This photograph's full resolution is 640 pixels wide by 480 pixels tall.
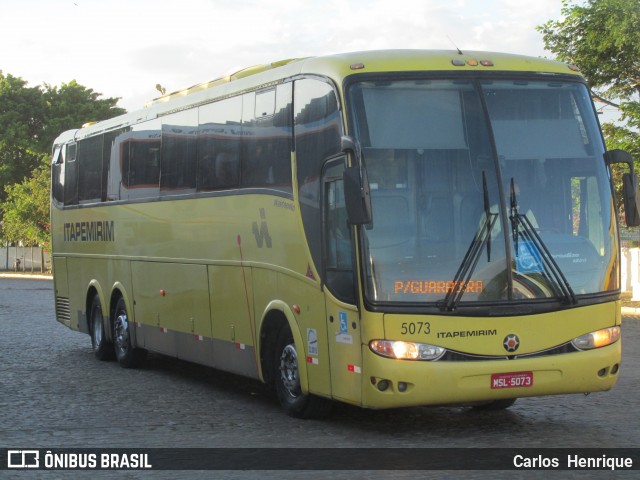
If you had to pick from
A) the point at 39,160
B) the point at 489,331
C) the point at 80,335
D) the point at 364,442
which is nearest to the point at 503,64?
the point at 489,331

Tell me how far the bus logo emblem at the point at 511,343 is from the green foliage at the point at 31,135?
63004mm

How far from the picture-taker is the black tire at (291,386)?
456 inches

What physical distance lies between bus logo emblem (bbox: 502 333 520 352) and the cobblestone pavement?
2.43ft

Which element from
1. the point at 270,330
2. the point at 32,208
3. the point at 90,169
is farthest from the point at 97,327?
the point at 32,208

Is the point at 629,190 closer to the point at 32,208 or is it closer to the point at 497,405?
the point at 497,405

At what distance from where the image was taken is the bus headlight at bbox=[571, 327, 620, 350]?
10594 mm

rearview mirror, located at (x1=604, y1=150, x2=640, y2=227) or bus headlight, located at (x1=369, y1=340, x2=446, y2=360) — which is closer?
bus headlight, located at (x1=369, y1=340, x2=446, y2=360)

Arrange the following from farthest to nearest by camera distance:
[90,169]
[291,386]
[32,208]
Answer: [32,208]
[90,169]
[291,386]

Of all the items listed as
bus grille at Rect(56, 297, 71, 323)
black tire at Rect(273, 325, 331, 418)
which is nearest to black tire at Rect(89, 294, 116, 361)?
bus grille at Rect(56, 297, 71, 323)

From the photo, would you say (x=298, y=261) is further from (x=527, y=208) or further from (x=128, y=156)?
(x=128, y=156)

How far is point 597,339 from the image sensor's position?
35.1 feet

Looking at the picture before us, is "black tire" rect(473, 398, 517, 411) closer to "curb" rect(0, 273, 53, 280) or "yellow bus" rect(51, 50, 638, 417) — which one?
"yellow bus" rect(51, 50, 638, 417)

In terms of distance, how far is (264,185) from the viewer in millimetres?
12508

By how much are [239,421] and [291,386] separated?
0.60m
